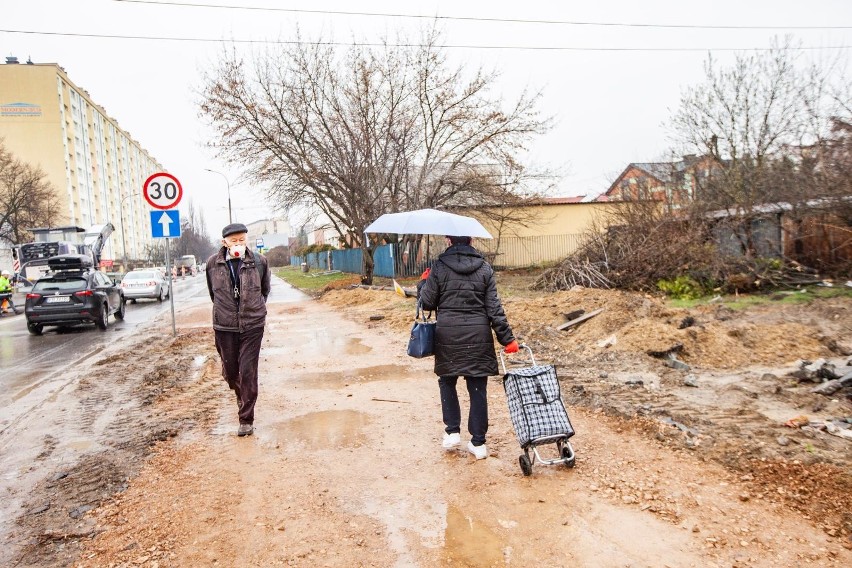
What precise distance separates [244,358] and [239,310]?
46 centimetres

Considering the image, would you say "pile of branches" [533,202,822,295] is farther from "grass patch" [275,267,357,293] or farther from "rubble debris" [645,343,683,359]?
"grass patch" [275,267,357,293]

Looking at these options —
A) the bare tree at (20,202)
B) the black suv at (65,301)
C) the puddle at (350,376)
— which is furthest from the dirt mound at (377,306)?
the bare tree at (20,202)

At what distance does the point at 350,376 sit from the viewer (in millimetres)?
7473

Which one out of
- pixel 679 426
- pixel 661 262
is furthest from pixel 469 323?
pixel 661 262

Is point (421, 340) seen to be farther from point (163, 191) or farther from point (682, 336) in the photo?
point (163, 191)

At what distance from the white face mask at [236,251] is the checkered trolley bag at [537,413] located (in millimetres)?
2716

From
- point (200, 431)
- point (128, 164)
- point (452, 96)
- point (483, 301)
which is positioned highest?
point (128, 164)

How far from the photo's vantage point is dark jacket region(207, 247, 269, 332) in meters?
5.04

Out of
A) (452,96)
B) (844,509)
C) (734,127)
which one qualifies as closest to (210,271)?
(844,509)

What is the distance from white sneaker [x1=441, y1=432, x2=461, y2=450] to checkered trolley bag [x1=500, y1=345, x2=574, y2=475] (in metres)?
0.62

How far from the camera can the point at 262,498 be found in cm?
373

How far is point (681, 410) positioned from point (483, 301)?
2512 millimetres

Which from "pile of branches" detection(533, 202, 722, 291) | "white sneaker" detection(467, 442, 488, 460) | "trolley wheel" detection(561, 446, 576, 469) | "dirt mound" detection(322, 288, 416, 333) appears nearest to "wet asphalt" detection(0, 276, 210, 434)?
"white sneaker" detection(467, 442, 488, 460)

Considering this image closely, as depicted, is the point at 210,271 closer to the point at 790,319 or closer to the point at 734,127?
the point at 790,319
